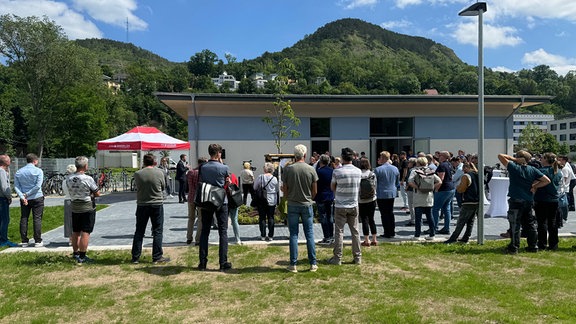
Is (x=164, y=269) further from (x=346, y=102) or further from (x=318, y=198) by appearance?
(x=346, y=102)

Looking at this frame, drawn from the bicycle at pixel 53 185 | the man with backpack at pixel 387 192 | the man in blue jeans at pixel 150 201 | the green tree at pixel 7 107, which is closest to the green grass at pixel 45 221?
the man in blue jeans at pixel 150 201

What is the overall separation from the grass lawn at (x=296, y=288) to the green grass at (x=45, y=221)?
2.50 m

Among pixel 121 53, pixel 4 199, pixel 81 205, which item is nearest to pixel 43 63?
pixel 4 199

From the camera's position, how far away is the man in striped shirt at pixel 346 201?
6.28 meters

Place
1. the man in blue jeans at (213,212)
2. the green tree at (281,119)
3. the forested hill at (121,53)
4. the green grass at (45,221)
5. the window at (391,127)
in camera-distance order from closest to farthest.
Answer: the man in blue jeans at (213,212), the green grass at (45,221), the green tree at (281,119), the window at (391,127), the forested hill at (121,53)

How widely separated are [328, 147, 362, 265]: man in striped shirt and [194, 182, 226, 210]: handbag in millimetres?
1736

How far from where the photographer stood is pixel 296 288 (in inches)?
212

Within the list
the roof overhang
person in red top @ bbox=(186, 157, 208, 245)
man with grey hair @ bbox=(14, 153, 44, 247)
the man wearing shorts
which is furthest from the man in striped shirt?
the roof overhang

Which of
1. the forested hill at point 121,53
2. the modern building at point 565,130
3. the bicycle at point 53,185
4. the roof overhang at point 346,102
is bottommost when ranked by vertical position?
the bicycle at point 53,185

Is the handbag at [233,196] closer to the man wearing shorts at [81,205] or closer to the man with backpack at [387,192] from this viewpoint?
the man wearing shorts at [81,205]

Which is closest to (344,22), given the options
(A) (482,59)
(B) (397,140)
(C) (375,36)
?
(C) (375,36)

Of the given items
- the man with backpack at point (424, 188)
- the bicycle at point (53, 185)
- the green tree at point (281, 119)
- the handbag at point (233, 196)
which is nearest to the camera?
the handbag at point (233, 196)

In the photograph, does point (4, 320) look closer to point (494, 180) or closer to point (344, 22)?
point (494, 180)

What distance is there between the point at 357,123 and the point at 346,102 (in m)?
1.40
